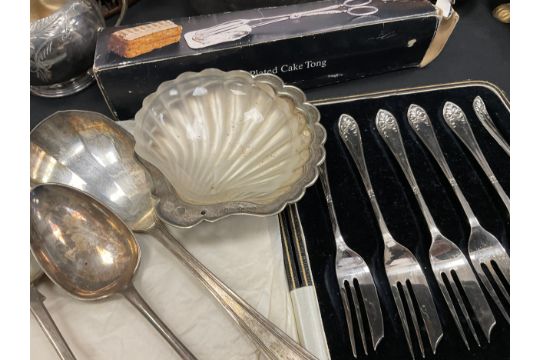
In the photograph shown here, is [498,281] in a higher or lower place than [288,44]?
lower

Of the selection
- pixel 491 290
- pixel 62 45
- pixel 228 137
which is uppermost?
pixel 62 45

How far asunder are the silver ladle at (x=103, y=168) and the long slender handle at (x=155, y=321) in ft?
0.17

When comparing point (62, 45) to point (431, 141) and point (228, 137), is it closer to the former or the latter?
point (228, 137)

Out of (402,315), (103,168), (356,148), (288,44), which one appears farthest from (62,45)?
(402,315)

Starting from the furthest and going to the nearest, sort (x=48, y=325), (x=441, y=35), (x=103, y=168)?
(x=441, y=35) < (x=103, y=168) < (x=48, y=325)

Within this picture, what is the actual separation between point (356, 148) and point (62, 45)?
37 centimetres

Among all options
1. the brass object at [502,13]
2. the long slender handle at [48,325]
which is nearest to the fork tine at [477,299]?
the long slender handle at [48,325]

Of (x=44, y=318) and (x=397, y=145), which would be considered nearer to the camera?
(x=44, y=318)

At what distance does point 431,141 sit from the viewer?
508 millimetres

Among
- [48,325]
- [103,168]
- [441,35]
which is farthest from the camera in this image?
[441,35]

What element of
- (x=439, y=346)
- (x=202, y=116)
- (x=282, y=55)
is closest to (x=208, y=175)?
(x=202, y=116)

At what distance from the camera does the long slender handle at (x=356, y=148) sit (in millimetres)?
456

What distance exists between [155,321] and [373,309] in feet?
0.65

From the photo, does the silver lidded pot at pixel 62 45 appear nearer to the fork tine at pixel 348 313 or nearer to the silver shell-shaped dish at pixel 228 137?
the silver shell-shaped dish at pixel 228 137
